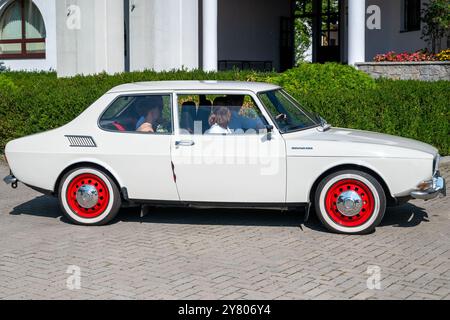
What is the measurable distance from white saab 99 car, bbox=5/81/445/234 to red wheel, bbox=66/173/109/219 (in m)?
0.01

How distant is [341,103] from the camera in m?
12.2

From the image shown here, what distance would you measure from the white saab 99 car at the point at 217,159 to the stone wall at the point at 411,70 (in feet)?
28.6

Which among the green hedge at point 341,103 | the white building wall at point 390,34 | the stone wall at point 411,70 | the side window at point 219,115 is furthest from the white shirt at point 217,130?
the white building wall at point 390,34

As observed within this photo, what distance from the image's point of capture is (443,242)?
7.39 metres

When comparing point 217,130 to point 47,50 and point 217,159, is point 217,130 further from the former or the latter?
point 47,50

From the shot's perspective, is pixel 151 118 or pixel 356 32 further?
pixel 356 32

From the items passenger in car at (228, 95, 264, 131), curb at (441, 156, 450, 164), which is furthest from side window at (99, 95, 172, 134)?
curb at (441, 156, 450, 164)

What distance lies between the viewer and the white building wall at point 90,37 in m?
20.7

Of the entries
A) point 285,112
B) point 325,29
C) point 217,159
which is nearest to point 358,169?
point 285,112

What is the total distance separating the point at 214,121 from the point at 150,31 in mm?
12900

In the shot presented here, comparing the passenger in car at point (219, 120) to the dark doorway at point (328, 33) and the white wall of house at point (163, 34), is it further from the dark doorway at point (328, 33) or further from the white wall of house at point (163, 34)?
the dark doorway at point (328, 33)

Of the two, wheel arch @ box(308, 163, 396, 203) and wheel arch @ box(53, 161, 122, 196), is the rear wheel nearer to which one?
wheel arch @ box(53, 161, 122, 196)

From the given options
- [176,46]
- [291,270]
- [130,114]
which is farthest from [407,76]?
[291,270]

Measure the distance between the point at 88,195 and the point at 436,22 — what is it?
1346cm
